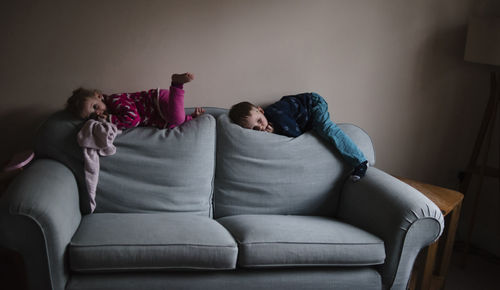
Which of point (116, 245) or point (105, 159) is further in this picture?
point (105, 159)

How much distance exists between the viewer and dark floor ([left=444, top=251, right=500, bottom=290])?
9.23ft

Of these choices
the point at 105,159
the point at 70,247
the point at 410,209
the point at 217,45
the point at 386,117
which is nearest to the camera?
the point at 70,247

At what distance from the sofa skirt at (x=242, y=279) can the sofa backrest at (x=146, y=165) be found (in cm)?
46

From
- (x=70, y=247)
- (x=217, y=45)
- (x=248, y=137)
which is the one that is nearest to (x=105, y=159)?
(x=70, y=247)

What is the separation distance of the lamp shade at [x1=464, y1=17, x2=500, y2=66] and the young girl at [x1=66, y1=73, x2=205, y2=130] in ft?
5.65

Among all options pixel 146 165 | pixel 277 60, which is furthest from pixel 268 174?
pixel 277 60

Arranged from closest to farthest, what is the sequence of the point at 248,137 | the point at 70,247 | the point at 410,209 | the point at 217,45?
the point at 70,247 < the point at 410,209 < the point at 248,137 < the point at 217,45

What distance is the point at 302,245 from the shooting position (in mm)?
2031

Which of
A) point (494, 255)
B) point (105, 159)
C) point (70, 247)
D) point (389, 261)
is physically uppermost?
point (105, 159)

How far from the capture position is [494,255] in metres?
3.20

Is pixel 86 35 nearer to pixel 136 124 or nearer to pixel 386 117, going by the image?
pixel 136 124

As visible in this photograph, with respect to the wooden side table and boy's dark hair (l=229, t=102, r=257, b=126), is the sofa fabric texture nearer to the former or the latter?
boy's dark hair (l=229, t=102, r=257, b=126)

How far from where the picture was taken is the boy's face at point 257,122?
2.50 metres

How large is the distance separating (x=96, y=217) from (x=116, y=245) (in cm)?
34
